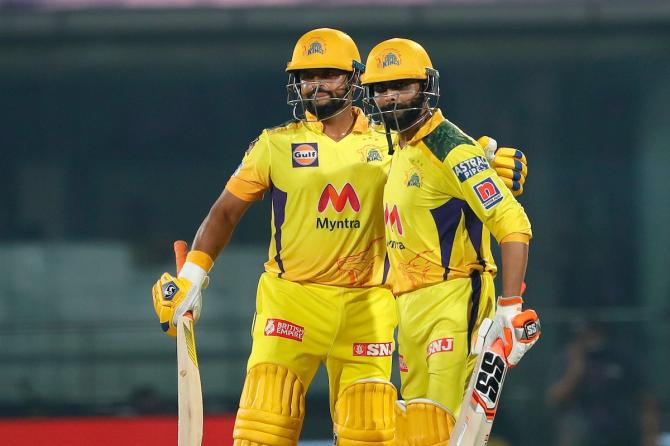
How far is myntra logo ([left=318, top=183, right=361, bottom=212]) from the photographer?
5.70 m

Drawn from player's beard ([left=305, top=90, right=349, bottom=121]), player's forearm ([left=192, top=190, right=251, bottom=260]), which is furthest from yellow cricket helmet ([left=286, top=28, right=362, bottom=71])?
player's forearm ([left=192, top=190, right=251, bottom=260])

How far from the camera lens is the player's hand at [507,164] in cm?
555

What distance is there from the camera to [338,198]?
225 inches

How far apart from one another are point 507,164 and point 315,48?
3.04 feet

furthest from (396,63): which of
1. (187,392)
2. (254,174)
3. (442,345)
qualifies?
(187,392)

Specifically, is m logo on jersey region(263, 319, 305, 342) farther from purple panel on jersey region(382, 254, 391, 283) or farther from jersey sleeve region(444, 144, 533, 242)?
jersey sleeve region(444, 144, 533, 242)

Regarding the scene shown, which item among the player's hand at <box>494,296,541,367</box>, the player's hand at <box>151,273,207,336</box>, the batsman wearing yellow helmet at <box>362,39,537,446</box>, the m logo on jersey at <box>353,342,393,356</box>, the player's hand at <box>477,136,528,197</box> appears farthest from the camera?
the m logo on jersey at <box>353,342,393,356</box>

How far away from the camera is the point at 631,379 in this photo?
8562 mm

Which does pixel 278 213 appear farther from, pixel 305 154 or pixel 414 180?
pixel 414 180

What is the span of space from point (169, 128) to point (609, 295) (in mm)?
2898

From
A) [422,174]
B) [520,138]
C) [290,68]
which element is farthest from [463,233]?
[520,138]

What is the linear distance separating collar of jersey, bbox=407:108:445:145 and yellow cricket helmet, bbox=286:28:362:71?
1.54 feet

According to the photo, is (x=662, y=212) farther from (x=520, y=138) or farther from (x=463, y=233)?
(x=463, y=233)

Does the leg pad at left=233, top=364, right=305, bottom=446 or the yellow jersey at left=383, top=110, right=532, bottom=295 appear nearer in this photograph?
the yellow jersey at left=383, top=110, right=532, bottom=295
